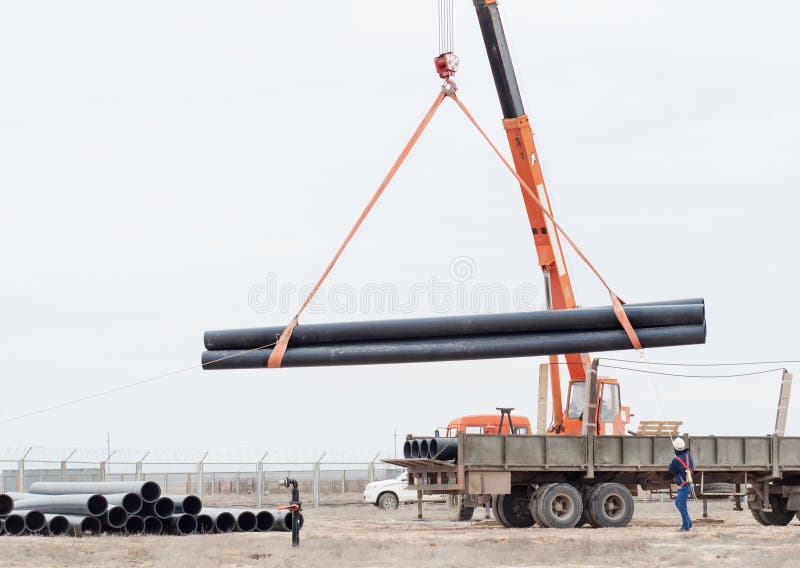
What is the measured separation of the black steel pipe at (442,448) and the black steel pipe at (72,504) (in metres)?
6.87

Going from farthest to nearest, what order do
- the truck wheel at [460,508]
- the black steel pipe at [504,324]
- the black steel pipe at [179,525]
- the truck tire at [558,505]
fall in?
the truck wheel at [460,508]
the truck tire at [558,505]
the black steel pipe at [179,525]
the black steel pipe at [504,324]

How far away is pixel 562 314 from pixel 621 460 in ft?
26.5

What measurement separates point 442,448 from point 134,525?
6.60 m

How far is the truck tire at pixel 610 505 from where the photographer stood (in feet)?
80.4

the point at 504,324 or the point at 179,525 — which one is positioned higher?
the point at 504,324

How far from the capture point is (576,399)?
2655 centimetres

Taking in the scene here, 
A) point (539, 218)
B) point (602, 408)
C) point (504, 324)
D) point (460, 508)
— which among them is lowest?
point (460, 508)

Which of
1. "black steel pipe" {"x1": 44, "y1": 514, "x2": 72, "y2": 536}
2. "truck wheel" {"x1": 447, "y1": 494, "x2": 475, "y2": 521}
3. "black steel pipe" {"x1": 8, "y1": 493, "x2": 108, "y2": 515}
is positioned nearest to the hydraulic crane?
"truck wheel" {"x1": 447, "y1": 494, "x2": 475, "y2": 521}

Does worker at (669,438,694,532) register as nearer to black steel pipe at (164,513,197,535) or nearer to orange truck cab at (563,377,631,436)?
orange truck cab at (563,377,631,436)

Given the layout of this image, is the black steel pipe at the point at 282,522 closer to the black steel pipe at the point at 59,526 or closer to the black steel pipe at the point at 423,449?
the black steel pipe at the point at 423,449

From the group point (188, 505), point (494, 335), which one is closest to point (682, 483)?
point (494, 335)

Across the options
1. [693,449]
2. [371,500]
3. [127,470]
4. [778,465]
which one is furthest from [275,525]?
[127,470]

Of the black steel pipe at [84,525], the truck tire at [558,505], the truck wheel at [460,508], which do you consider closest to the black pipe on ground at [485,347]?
the black steel pipe at [84,525]

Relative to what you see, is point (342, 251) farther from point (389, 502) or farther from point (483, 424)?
point (389, 502)
